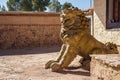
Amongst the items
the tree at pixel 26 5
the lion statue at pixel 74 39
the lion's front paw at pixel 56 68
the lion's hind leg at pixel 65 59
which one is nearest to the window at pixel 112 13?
the lion statue at pixel 74 39

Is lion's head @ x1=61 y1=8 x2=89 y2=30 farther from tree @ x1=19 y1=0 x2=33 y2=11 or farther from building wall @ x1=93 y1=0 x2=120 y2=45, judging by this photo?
tree @ x1=19 y1=0 x2=33 y2=11

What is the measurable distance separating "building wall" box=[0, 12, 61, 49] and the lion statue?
596cm

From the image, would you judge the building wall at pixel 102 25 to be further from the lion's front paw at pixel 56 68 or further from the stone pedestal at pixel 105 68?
the stone pedestal at pixel 105 68

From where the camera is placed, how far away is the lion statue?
544cm

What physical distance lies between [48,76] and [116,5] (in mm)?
5205

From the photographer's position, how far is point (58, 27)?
12.3m

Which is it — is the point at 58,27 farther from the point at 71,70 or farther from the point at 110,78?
the point at 110,78

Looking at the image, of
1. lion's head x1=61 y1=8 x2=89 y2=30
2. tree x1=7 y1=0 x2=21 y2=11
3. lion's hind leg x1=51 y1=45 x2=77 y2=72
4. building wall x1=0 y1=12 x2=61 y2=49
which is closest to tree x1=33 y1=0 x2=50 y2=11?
tree x1=7 y1=0 x2=21 y2=11

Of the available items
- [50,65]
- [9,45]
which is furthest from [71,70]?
[9,45]

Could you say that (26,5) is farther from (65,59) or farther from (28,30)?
(65,59)

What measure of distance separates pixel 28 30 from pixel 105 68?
913 centimetres

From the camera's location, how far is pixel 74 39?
5.52 metres

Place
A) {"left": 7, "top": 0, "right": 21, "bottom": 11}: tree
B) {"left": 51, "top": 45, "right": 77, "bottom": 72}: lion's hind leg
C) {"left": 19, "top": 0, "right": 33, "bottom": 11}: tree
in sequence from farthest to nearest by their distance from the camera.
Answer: {"left": 7, "top": 0, "right": 21, "bottom": 11}: tree < {"left": 19, "top": 0, "right": 33, "bottom": 11}: tree < {"left": 51, "top": 45, "right": 77, "bottom": 72}: lion's hind leg

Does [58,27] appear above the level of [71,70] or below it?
above
